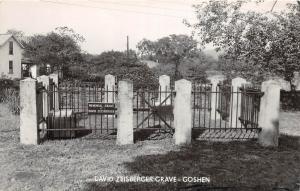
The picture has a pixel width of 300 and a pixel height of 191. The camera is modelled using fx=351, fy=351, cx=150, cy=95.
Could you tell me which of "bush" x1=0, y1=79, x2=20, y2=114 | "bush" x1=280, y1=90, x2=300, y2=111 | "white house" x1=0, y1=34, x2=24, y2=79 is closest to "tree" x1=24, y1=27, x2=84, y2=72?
"white house" x1=0, y1=34, x2=24, y2=79

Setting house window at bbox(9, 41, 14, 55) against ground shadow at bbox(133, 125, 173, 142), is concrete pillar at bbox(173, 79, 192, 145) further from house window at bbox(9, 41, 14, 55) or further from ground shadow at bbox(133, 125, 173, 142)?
house window at bbox(9, 41, 14, 55)

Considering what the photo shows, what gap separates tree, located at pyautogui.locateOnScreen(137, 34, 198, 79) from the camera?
205 ft

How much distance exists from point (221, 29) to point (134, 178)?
13.8 metres

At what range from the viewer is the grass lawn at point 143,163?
6652 mm

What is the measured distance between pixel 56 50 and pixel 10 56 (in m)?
9.81

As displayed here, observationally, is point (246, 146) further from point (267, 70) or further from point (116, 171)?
point (267, 70)

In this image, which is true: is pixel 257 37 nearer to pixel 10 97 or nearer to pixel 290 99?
pixel 290 99

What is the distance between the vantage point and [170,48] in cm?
7100

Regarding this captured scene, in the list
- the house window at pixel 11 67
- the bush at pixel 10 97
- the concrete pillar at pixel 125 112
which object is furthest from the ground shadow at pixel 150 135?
the house window at pixel 11 67

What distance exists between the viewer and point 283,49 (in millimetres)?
16453

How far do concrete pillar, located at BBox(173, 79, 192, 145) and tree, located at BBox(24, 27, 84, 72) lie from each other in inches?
1344

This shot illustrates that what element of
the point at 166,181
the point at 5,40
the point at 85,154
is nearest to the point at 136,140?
the point at 85,154

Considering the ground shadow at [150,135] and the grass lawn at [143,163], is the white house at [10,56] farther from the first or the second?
the grass lawn at [143,163]

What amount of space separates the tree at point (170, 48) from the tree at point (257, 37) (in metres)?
25.7
